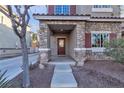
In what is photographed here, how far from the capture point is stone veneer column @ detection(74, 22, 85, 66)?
16172 mm

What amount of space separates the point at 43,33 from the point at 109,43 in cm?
518

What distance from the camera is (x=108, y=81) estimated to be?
9.28 meters

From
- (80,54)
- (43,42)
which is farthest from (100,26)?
(43,42)

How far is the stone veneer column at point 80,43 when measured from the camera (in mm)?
16172

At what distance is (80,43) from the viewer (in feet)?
53.0

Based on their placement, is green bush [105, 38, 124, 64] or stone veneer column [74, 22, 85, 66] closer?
green bush [105, 38, 124, 64]

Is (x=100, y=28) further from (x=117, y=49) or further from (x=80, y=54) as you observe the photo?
A: (x=117, y=49)

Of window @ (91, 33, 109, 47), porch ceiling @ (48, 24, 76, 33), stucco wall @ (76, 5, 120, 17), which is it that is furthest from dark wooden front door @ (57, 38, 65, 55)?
window @ (91, 33, 109, 47)

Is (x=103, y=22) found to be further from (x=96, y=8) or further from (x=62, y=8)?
(x=62, y=8)

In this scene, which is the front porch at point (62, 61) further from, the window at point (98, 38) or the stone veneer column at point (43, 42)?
the window at point (98, 38)

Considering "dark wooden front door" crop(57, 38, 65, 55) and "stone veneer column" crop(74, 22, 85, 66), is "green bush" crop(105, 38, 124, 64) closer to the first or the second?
"stone veneer column" crop(74, 22, 85, 66)

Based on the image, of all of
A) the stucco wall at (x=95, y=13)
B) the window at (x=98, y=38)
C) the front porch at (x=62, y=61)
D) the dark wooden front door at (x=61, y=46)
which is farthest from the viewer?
the dark wooden front door at (x=61, y=46)

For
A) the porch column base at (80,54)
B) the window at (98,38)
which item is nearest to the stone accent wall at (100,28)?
the window at (98,38)
